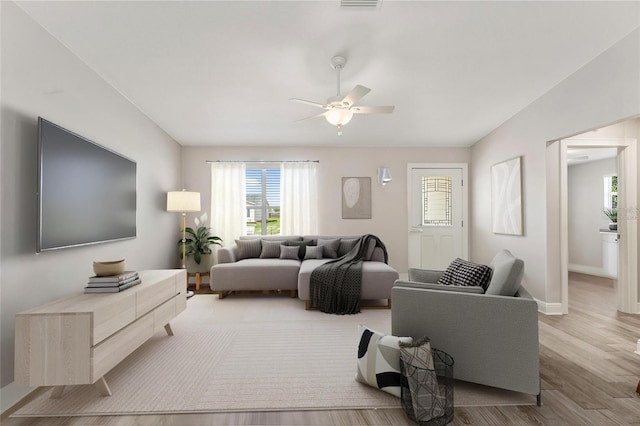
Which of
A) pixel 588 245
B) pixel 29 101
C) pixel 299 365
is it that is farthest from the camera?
pixel 588 245

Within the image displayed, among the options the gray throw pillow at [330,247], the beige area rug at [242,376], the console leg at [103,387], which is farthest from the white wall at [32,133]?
the gray throw pillow at [330,247]

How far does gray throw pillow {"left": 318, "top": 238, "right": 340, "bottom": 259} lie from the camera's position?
4.52 m

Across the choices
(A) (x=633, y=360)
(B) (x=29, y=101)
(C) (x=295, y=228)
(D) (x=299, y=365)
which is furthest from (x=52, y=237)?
(A) (x=633, y=360)

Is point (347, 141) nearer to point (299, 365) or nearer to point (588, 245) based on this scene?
point (299, 365)

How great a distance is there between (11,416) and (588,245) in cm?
841

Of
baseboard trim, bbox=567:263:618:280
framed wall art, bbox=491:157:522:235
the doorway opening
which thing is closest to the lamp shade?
framed wall art, bbox=491:157:522:235

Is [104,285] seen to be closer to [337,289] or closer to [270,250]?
[337,289]

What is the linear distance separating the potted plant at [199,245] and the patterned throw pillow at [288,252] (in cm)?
118

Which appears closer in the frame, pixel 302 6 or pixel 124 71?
pixel 302 6

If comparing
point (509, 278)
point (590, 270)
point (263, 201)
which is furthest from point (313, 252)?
point (590, 270)

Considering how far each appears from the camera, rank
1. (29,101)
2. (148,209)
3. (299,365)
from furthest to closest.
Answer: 1. (148,209)
2. (299,365)
3. (29,101)

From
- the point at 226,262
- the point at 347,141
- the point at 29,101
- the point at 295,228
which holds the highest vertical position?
the point at 347,141

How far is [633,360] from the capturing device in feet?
7.32

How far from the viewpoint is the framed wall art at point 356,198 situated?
5164 mm
